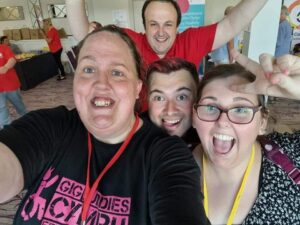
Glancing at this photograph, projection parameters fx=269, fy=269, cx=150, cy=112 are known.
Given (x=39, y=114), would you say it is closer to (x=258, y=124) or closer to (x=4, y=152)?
(x=4, y=152)

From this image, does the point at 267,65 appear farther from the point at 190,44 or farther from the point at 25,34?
the point at 25,34

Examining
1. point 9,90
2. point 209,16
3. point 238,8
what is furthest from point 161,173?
point 209,16

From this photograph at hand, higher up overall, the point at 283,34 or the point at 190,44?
the point at 190,44

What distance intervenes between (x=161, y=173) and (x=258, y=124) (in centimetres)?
49

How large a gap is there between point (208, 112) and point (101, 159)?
1.64ft

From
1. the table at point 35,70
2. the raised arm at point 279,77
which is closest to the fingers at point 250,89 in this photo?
the raised arm at point 279,77

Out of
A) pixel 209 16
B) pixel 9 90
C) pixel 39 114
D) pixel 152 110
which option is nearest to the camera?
pixel 39 114

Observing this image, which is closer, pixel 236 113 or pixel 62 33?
pixel 236 113

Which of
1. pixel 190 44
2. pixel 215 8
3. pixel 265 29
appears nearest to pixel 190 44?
pixel 190 44

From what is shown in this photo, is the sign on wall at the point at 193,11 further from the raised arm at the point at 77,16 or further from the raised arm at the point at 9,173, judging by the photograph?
the raised arm at the point at 9,173

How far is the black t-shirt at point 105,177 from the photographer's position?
0.94 m

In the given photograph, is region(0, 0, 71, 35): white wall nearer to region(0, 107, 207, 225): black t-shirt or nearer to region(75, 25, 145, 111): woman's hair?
region(75, 25, 145, 111): woman's hair

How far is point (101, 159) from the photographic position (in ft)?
3.63

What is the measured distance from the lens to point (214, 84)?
1.20m
